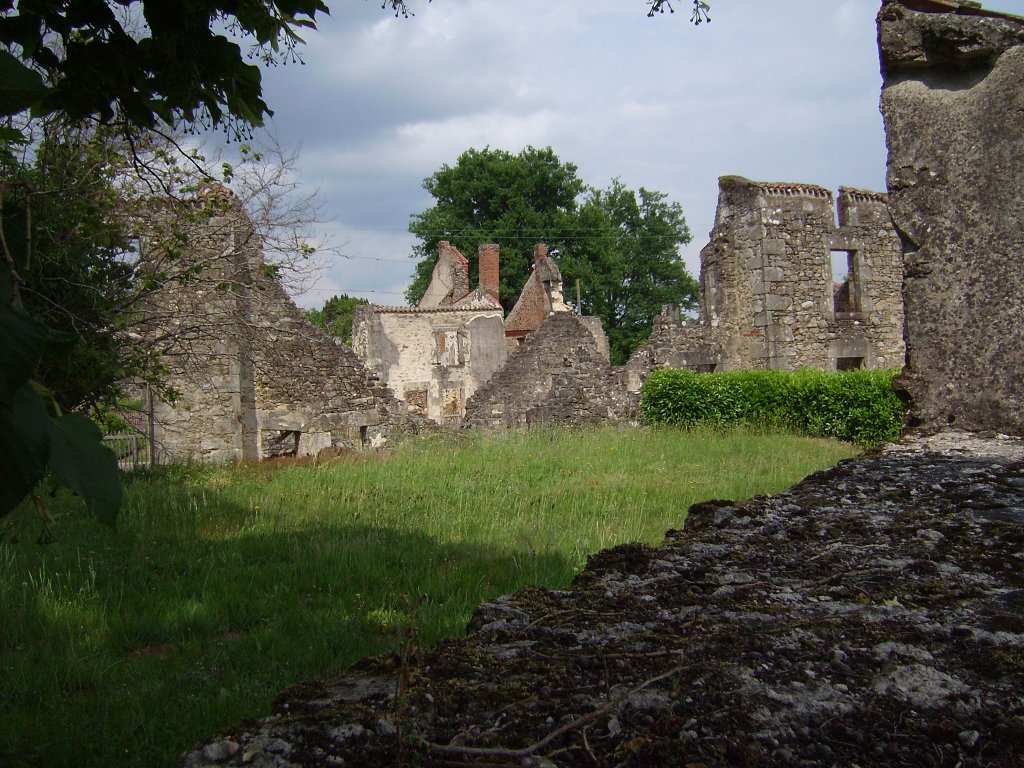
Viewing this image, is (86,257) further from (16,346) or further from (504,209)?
(504,209)

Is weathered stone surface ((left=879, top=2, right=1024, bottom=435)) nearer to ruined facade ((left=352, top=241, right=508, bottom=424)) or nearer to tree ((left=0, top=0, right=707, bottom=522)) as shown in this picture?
tree ((left=0, top=0, right=707, bottom=522))

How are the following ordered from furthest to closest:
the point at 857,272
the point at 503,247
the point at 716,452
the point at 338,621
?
the point at 503,247, the point at 857,272, the point at 716,452, the point at 338,621

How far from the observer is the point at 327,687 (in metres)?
1.52

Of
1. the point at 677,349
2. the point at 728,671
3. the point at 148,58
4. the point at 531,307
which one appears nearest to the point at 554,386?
the point at 677,349

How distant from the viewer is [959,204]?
3582 millimetres

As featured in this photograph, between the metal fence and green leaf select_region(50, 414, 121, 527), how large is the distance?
36.3ft

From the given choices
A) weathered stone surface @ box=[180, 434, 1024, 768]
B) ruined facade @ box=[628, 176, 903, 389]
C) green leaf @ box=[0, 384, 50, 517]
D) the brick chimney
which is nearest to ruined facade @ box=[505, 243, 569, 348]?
the brick chimney

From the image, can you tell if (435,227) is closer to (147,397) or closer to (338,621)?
(147,397)

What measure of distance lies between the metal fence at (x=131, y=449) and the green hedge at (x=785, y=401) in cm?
971

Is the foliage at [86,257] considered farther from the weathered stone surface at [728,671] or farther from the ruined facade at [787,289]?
the ruined facade at [787,289]

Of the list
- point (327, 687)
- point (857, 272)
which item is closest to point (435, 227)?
point (857, 272)

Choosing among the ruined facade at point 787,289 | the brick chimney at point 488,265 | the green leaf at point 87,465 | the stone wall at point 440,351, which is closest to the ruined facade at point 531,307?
the brick chimney at point 488,265

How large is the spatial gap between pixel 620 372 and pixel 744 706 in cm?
1696

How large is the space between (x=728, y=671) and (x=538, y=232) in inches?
1789
